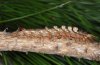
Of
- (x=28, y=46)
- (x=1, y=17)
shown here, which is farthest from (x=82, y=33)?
(x=1, y=17)

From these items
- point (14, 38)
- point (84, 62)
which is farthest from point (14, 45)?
point (84, 62)

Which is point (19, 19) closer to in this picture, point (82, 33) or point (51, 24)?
point (51, 24)

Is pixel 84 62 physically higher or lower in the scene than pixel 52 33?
lower

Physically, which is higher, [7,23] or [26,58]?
[7,23]

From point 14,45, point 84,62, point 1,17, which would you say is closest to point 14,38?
point 14,45

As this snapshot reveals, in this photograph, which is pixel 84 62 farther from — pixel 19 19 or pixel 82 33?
pixel 19 19
